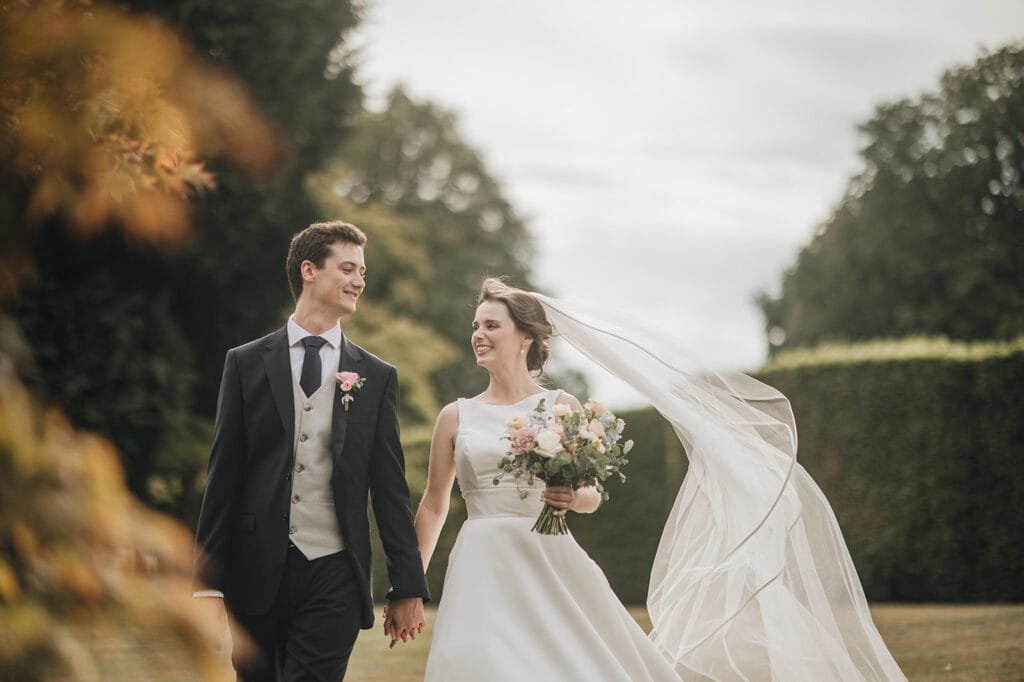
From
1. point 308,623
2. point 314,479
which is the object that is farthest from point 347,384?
point 308,623

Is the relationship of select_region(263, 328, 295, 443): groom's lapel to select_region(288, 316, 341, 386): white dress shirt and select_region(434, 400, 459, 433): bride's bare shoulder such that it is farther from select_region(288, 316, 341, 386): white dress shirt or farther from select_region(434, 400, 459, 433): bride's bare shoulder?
select_region(434, 400, 459, 433): bride's bare shoulder

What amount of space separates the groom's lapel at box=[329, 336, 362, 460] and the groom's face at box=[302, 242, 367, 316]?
0.17 m

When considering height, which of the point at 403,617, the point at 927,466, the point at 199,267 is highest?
the point at 199,267

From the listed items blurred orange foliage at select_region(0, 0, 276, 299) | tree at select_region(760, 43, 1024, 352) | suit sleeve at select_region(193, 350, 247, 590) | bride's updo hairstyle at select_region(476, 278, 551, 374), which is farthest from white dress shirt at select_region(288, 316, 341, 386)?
tree at select_region(760, 43, 1024, 352)

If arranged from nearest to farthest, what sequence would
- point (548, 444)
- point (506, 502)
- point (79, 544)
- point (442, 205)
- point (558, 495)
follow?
point (79, 544) → point (548, 444) → point (558, 495) → point (506, 502) → point (442, 205)

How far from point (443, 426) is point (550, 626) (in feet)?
3.85

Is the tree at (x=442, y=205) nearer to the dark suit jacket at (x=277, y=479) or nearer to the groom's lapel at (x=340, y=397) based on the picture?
the groom's lapel at (x=340, y=397)

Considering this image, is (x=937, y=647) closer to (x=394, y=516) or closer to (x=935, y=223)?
(x=394, y=516)

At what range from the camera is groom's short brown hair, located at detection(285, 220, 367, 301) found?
186 inches

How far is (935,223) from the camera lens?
28000 mm

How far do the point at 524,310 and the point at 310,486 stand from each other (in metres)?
1.76

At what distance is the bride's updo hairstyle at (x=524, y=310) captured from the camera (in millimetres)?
5746

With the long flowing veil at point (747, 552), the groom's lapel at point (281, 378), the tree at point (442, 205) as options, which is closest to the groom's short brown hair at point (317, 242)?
the groom's lapel at point (281, 378)

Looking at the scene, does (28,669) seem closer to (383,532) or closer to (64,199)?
(64,199)
